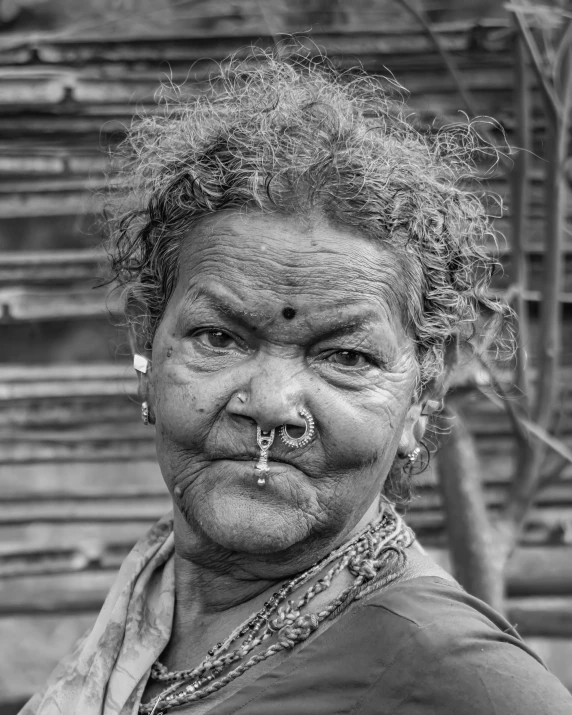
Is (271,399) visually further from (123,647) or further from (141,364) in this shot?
(123,647)

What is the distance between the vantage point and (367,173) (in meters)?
1.65

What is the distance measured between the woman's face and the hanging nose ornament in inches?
0.5

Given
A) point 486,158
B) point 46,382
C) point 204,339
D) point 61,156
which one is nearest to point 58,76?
point 61,156

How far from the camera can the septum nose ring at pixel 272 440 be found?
157 cm

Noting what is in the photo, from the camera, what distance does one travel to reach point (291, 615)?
158 centimetres

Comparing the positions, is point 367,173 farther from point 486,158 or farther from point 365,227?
point 486,158

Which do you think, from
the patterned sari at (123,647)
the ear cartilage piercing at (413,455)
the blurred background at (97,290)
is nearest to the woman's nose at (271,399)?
the ear cartilage piercing at (413,455)

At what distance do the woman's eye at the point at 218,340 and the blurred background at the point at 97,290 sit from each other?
212cm

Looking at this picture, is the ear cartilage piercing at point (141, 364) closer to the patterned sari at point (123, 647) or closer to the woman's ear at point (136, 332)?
the woman's ear at point (136, 332)

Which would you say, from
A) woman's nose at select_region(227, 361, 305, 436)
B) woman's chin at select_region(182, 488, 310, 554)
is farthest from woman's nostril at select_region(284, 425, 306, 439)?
woman's chin at select_region(182, 488, 310, 554)

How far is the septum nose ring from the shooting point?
5.14ft

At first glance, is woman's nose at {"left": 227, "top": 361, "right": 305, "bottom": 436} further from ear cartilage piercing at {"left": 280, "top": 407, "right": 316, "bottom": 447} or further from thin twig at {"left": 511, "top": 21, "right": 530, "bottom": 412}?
thin twig at {"left": 511, "top": 21, "right": 530, "bottom": 412}

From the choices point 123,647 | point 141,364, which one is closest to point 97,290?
point 141,364

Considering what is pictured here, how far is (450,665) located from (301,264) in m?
0.74
